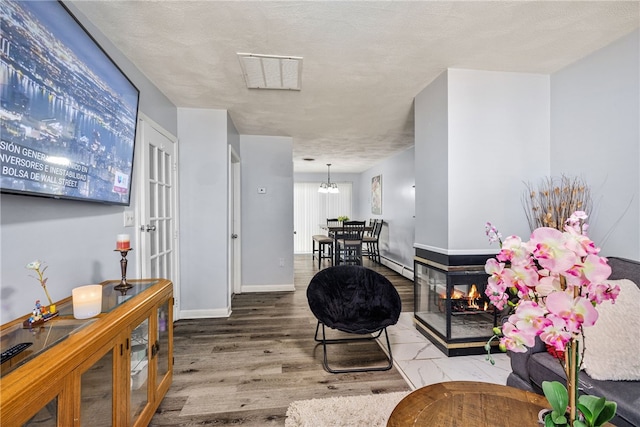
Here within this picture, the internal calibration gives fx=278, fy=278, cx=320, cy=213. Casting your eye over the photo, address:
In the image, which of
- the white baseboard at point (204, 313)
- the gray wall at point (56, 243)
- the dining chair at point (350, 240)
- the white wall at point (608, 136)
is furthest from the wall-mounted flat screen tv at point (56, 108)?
the dining chair at point (350, 240)

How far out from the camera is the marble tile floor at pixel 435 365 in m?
2.00

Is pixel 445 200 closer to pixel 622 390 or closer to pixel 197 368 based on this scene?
pixel 622 390

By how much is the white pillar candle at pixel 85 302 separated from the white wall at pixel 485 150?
2.30 metres

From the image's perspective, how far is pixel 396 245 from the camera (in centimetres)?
571

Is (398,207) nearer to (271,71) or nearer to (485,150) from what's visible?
(485,150)

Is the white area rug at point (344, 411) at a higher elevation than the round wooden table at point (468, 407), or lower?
lower

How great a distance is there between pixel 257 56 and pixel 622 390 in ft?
8.87

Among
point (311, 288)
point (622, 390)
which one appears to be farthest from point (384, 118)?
point (622, 390)

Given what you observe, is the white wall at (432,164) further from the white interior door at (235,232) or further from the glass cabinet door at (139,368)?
the white interior door at (235,232)

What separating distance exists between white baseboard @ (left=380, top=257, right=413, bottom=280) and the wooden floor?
253 cm

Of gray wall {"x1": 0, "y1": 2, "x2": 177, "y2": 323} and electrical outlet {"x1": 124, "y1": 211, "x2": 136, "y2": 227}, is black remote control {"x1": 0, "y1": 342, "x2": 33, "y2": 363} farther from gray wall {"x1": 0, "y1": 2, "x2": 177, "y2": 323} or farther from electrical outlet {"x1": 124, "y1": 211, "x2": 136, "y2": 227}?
electrical outlet {"x1": 124, "y1": 211, "x2": 136, "y2": 227}

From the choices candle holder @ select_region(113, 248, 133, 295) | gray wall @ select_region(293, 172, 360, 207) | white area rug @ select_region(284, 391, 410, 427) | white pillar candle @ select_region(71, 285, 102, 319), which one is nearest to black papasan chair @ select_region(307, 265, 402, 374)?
white area rug @ select_region(284, 391, 410, 427)

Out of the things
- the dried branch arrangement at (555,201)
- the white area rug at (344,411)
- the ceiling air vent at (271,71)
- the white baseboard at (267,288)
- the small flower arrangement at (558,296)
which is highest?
the ceiling air vent at (271,71)

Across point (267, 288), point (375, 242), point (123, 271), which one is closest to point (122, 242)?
Result: point (123, 271)
